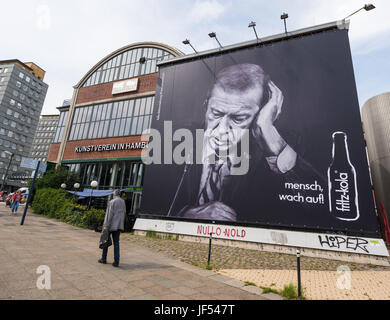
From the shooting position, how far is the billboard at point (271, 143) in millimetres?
10594

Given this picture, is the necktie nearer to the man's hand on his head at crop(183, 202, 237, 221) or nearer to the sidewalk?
the man's hand on his head at crop(183, 202, 237, 221)

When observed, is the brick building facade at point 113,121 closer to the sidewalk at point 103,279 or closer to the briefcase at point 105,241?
the sidewalk at point 103,279

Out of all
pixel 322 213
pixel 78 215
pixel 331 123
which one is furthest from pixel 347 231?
pixel 78 215

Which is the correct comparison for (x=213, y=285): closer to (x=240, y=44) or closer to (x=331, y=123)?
(x=331, y=123)

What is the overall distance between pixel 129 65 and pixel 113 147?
10.2 metres

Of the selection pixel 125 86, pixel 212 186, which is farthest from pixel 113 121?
pixel 212 186

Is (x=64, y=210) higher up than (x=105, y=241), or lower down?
higher up

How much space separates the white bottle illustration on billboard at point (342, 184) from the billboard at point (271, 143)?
4 cm

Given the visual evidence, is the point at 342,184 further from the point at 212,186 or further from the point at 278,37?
the point at 278,37

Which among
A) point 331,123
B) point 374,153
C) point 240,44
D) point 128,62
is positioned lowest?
point 331,123

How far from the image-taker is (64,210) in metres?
16.8

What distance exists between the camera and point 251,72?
46.7ft
